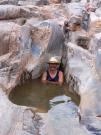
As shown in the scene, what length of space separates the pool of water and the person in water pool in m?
0.12

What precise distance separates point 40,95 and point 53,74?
2.80ft

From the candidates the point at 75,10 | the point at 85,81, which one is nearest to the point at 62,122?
the point at 85,81

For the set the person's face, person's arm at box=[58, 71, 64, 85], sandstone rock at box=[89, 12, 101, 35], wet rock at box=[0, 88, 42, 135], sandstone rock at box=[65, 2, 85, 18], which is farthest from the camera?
sandstone rock at box=[65, 2, 85, 18]

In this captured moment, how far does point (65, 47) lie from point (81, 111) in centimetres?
316

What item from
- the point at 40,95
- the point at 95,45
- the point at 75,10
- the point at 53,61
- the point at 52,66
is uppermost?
the point at 95,45

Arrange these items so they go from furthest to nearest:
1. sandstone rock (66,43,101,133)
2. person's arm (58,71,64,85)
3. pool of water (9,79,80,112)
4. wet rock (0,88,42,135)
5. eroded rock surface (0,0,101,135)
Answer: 1. person's arm (58,71,64,85)
2. pool of water (9,79,80,112)
3. sandstone rock (66,43,101,133)
4. eroded rock surface (0,0,101,135)
5. wet rock (0,88,42,135)

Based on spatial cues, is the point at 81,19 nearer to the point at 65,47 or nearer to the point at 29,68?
the point at 65,47

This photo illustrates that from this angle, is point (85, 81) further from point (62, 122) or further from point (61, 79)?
point (62, 122)

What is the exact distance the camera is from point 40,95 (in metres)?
6.37

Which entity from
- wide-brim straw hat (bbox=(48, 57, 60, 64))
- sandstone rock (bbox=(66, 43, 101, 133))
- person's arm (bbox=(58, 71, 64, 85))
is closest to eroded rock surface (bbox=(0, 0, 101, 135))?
sandstone rock (bbox=(66, 43, 101, 133))

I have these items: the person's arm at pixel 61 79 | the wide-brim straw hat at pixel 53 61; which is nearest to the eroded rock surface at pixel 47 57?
the person's arm at pixel 61 79

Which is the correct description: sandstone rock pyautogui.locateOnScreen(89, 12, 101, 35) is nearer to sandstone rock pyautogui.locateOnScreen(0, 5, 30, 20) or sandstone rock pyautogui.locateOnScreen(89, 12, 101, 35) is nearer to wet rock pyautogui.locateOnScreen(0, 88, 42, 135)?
sandstone rock pyautogui.locateOnScreen(0, 5, 30, 20)

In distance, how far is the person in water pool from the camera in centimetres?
696

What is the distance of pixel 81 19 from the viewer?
8.89m
